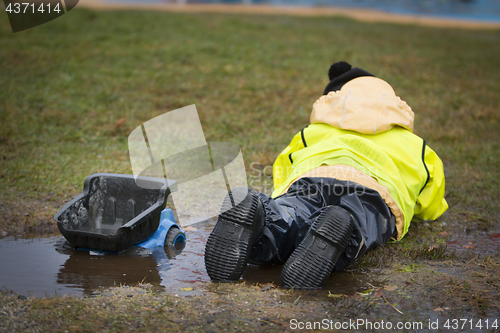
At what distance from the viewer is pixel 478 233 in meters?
3.57

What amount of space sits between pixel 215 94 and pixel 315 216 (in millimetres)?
4857

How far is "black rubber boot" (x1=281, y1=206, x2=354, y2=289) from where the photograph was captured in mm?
2254

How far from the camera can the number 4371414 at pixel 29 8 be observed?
35.5 ft

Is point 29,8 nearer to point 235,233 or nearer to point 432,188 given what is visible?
point 432,188

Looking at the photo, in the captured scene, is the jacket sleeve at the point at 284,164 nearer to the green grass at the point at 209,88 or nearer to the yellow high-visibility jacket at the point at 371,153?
the yellow high-visibility jacket at the point at 371,153

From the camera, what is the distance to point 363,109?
3.29m

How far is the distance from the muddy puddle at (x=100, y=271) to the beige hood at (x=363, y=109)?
1.06m

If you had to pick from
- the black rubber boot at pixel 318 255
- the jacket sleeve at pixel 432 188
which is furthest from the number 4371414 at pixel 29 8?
the black rubber boot at pixel 318 255

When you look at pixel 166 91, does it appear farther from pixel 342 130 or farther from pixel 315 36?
pixel 315 36

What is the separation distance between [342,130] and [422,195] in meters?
0.72

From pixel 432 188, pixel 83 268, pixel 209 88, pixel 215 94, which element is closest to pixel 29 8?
pixel 209 88

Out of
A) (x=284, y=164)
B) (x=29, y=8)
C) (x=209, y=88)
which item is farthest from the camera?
(x=29, y=8)

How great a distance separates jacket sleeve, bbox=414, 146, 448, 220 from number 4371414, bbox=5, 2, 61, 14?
9.83 m

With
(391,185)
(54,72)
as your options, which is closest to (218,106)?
(54,72)
